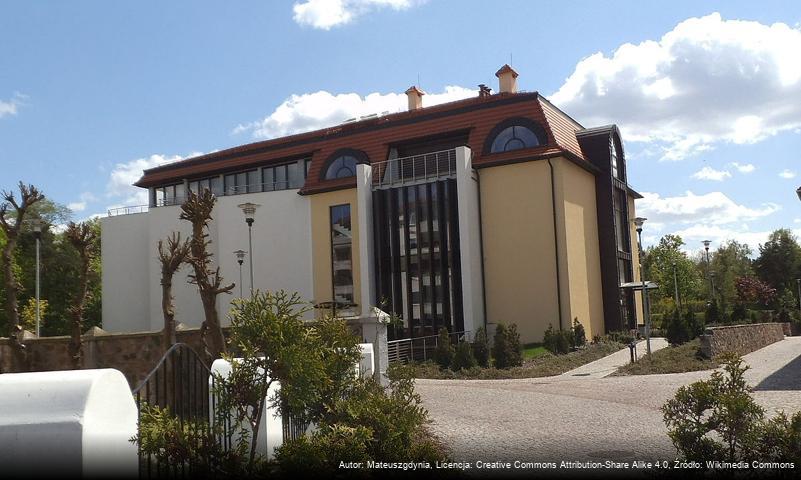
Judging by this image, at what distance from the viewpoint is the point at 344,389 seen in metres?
7.70

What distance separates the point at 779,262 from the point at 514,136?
158 ft

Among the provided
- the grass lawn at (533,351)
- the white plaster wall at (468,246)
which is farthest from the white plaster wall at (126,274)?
the grass lawn at (533,351)

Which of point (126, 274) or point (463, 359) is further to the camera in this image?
point (126, 274)

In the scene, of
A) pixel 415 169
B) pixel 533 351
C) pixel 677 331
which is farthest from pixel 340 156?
pixel 677 331

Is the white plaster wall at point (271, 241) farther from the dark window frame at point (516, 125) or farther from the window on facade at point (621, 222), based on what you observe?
the window on facade at point (621, 222)

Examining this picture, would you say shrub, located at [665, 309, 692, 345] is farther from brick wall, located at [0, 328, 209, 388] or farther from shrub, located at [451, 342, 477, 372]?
brick wall, located at [0, 328, 209, 388]

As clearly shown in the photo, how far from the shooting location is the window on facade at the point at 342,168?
3409cm

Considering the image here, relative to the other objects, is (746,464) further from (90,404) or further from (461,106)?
(461,106)

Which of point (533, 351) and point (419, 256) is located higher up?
point (419, 256)

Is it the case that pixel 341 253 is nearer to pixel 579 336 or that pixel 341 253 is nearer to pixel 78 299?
pixel 579 336

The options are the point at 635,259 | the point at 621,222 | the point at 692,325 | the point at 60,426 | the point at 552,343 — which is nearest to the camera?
the point at 60,426

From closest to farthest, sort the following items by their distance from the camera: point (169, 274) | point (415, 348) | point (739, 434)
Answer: point (739, 434) → point (169, 274) → point (415, 348)

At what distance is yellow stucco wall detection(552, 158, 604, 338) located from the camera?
1158 inches

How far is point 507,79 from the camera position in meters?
35.2
